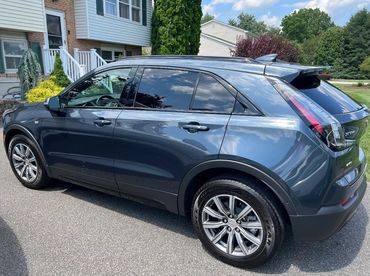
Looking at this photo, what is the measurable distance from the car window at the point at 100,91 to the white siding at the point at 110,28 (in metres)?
11.3

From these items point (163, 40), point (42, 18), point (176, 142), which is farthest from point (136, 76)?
point (163, 40)

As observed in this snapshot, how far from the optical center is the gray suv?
2467mm

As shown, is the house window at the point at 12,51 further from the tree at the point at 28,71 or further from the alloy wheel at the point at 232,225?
the alloy wheel at the point at 232,225

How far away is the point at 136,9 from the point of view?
55.7 ft

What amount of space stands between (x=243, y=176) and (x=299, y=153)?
0.50m

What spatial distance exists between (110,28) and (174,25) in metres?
3.27

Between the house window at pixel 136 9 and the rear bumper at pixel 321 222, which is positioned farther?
the house window at pixel 136 9

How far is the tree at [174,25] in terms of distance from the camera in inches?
642

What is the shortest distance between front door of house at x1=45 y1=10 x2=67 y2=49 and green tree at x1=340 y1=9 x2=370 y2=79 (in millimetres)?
40861

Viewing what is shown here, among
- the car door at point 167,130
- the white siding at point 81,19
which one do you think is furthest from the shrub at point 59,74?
the car door at point 167,130

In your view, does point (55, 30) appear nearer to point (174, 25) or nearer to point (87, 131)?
point (174, 25)

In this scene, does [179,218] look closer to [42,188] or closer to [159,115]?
[159,115]

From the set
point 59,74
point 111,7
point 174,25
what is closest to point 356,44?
point 174,25

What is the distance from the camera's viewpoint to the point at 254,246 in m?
2.74
